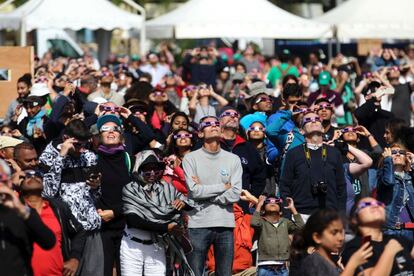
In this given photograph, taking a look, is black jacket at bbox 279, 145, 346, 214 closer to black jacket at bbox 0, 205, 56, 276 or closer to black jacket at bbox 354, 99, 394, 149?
black jacket at bbox 354, 99, 394, 149

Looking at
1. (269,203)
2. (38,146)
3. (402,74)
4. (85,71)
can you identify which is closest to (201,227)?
(269,203)

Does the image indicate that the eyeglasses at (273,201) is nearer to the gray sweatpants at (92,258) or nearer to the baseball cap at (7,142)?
the gray sweatpants at (92,258)

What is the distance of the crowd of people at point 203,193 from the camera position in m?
9.60

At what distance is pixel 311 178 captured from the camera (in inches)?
519

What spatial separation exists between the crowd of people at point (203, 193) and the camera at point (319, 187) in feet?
0.07

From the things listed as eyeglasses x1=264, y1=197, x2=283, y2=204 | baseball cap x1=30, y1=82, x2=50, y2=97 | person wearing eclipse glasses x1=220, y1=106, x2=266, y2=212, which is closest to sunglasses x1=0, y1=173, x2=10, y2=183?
eyeglasses x1=264, y1=197, x2=283, y2=204

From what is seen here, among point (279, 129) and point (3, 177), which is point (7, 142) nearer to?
point (279, 129)

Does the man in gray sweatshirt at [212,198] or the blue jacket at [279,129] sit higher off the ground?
the blue jacket at [279,129]

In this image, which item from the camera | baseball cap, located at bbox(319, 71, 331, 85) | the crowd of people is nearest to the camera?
the crowd of people

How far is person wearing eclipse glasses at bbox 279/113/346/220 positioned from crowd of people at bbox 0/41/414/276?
13mm

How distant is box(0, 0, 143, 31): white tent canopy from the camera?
25812mm

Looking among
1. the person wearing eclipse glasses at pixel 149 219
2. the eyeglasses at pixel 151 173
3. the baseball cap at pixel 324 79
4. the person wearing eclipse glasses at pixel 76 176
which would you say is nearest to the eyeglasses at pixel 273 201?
the person wearing eclipse glasses at pixel 149 219

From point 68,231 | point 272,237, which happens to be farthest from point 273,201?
point 68,231

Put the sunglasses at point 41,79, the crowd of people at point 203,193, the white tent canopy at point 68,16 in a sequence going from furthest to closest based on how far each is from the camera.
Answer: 1. the white tent canopy at point 68,16
2. the sunglasses at point 41,79
3. the crowd of people at point 203,193
